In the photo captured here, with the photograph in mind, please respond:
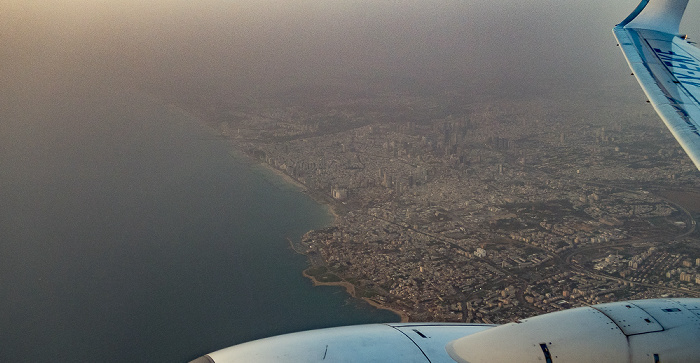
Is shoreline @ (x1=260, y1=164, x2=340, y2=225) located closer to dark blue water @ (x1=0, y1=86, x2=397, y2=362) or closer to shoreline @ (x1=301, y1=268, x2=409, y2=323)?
dark blue water @ (x1=0, y1=86, x2=397, y2=362)

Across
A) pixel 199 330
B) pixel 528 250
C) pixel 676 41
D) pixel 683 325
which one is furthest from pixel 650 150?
pixel 683 325

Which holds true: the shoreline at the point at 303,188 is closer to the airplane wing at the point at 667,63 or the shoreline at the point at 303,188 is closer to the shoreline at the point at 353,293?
the shoreline at the point at 353,293

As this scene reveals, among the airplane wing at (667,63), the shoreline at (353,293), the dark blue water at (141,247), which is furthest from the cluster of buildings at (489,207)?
the airplane wing at (667,63)

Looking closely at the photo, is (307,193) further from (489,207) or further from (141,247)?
(489,207)

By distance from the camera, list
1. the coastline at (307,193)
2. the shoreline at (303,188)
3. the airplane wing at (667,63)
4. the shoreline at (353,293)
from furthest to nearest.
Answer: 1. the shoreline at (303,188)
2. the coastline at (307,193)
3. the shoreline at (353,293)
4. the airplane wing at (667,63)

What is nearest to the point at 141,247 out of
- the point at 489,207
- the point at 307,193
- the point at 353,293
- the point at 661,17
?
the point at 307,193

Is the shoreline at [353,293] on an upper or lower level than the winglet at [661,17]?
lower

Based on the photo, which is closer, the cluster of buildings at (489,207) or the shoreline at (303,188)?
the cluster of buildings at (489,207)
